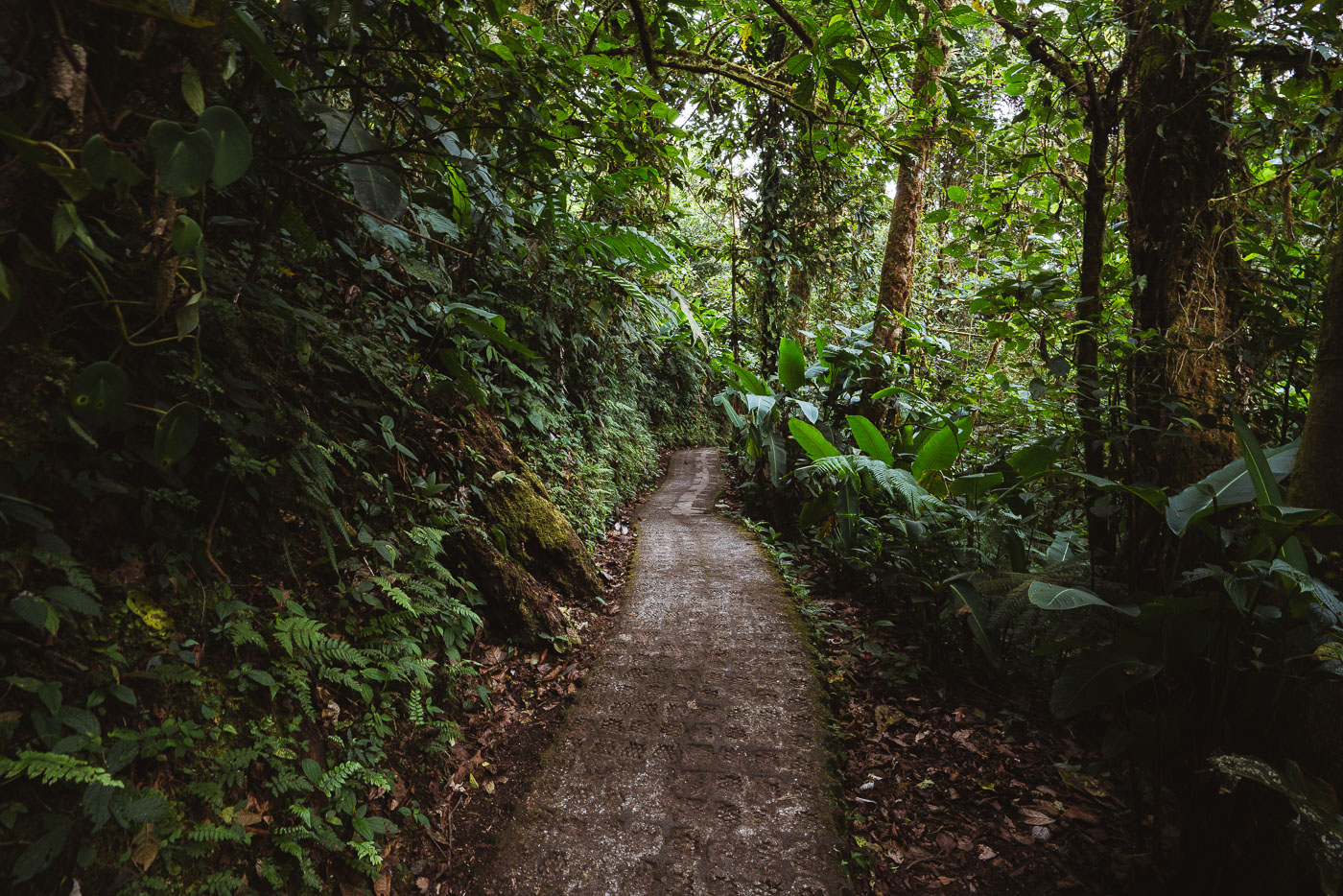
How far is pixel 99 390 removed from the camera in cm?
119

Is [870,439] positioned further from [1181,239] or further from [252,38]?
[252,38]

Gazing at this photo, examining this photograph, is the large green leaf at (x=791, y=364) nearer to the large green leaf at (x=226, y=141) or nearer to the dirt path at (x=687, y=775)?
the dirt path at (x=687, y=775)

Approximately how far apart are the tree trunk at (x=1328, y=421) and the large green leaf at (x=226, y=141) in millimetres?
2759

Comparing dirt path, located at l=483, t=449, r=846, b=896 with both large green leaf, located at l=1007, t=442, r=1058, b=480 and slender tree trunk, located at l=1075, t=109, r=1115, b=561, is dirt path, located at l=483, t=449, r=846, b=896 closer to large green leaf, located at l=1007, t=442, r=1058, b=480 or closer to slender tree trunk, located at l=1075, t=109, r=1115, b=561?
large green leaf, located at l=1007, t=442, r=1058, b=480

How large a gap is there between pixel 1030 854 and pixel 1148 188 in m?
3.23

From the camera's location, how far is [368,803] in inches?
81.5

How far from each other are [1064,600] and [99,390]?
2.74 metres

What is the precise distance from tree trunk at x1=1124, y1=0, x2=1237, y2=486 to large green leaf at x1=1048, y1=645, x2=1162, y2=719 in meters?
1.18

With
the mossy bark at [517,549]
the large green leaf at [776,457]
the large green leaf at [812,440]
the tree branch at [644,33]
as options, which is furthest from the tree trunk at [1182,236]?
the mossy bark at [517,549]

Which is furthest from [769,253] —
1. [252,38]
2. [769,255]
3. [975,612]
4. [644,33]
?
[252,38]

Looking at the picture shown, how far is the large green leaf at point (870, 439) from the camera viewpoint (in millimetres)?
4156

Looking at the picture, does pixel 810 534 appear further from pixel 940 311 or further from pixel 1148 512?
pixel 940 311

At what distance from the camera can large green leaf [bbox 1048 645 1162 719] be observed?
75.0 inches

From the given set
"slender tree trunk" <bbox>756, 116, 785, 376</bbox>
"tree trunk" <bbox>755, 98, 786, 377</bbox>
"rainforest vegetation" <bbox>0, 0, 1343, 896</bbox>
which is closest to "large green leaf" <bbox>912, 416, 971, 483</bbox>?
"rainforest vegetation" <bbox>0, 0, 1343, 896</bbox>
